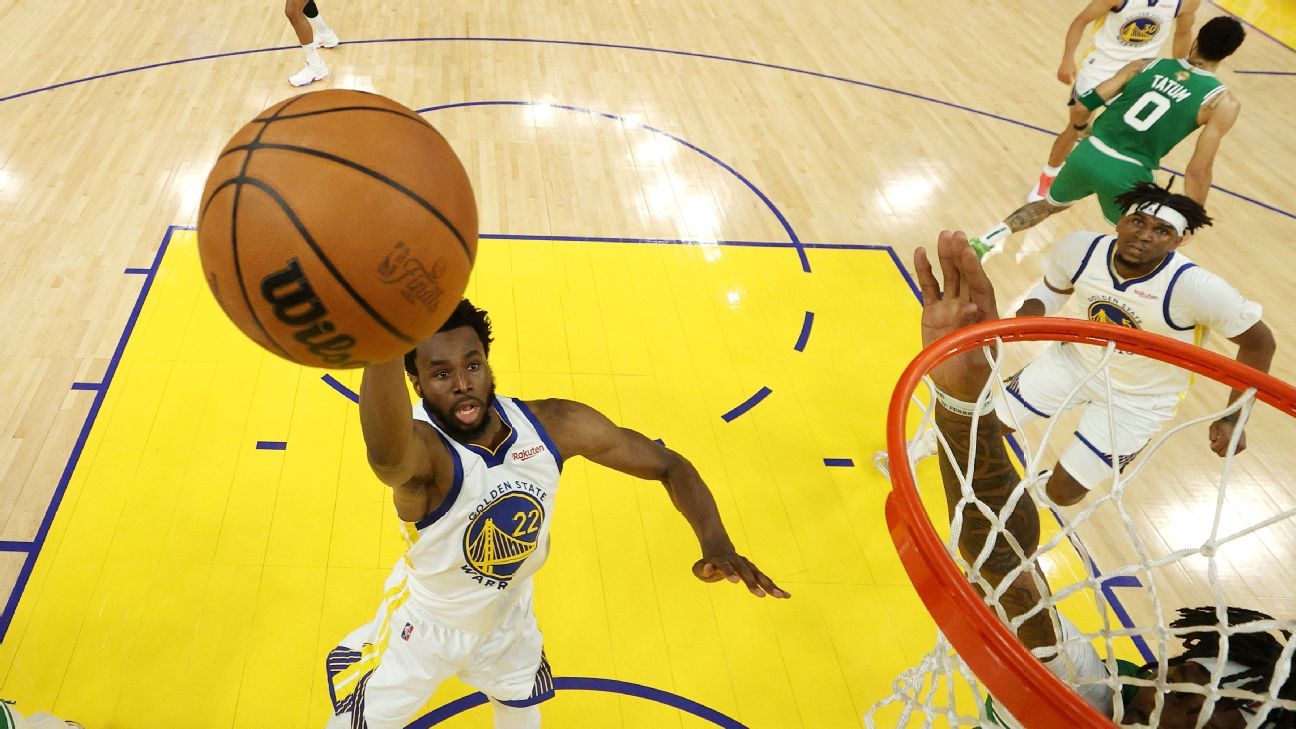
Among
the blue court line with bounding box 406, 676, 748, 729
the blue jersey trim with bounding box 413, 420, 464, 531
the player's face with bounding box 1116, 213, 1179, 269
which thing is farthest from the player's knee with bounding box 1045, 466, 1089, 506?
the blue jersey trim with bounding box 413, 420, 464, 531

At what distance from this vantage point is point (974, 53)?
956 cm

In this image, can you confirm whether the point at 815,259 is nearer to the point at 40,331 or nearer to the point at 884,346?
the point at 884,346

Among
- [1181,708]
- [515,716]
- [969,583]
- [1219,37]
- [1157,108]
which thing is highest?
[1219,37]

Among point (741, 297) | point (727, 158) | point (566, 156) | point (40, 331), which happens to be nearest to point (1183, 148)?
point (727, 158)

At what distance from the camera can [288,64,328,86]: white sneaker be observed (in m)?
7.68

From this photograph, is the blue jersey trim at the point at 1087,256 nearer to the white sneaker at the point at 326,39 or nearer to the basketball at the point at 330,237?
the basketball at the point at 330,237

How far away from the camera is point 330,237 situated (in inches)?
67.5

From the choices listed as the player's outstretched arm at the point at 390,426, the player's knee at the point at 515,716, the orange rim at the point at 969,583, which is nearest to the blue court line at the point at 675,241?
the player's knee at the point at 515,716

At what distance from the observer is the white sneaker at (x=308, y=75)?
7.68 metres

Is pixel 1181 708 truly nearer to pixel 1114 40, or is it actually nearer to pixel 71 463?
pixel 71 463

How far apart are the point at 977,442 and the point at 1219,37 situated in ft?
11.6

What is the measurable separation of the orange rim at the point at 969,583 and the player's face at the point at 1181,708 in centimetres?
39

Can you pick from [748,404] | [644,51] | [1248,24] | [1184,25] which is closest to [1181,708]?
[748,404]

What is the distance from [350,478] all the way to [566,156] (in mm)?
3601
